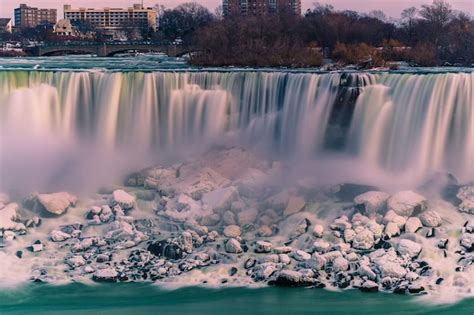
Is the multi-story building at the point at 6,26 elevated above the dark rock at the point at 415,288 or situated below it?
above

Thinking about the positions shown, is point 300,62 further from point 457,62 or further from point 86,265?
point 86,265

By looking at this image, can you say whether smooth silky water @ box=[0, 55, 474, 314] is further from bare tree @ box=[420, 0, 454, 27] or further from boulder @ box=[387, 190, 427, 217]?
bare tree @ box=[420, 0, 454, 27]

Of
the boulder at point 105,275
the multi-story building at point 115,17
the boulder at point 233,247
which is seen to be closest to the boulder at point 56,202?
the boulder at point 105,275

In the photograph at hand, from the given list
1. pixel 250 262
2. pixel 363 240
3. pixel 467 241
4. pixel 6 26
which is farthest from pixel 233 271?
pixel 6 26

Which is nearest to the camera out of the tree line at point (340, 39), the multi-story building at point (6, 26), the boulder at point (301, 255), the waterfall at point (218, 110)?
the boulder at point (301, 255)

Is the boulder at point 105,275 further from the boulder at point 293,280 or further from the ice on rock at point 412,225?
the ice on rock at point 412,225

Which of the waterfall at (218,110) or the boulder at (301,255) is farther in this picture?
the waterfall at (218,110)
